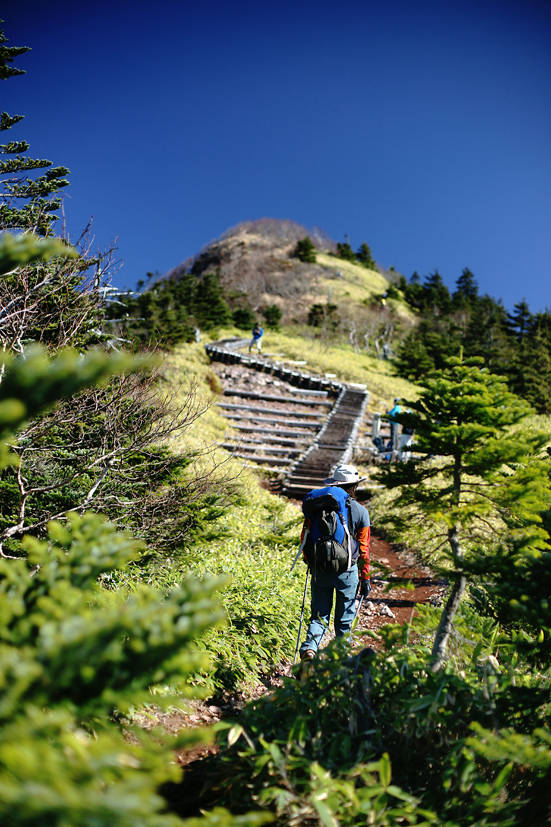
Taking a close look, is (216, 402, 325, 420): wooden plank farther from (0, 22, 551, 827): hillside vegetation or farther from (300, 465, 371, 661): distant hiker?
(300, 465, 371, 661): distant hiker

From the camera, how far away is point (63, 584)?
4.43 feet

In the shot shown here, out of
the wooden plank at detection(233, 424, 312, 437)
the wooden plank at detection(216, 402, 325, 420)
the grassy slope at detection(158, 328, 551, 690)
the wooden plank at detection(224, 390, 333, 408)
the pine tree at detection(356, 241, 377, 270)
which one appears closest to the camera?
the grassy slope at detection(158, 328, 551, 690)

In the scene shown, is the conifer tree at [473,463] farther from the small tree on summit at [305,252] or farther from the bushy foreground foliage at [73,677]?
the small tree on summit at [305,252]

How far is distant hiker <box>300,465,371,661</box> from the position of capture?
162 inches

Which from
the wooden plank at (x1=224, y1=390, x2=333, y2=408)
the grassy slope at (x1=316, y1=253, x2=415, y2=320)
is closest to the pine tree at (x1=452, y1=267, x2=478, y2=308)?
the grassy slope at (x1=316, y1=253, x2=415, y2=320)

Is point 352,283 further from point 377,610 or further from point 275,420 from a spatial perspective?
point 377,610

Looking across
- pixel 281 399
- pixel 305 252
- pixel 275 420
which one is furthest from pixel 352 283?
pixel 275 420

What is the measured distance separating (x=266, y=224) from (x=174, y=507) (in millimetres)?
93909

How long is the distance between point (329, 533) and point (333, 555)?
0.64 ft

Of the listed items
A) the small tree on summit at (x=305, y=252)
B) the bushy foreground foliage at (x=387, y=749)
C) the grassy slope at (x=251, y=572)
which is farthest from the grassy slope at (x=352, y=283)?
the bushy foreground foliage at (x=387, y=749)

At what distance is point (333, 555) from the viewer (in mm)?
4059

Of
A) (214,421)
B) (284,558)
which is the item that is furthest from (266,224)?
(284,558)

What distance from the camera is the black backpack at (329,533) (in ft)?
13.4

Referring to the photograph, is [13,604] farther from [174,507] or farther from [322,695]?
[174,507]
